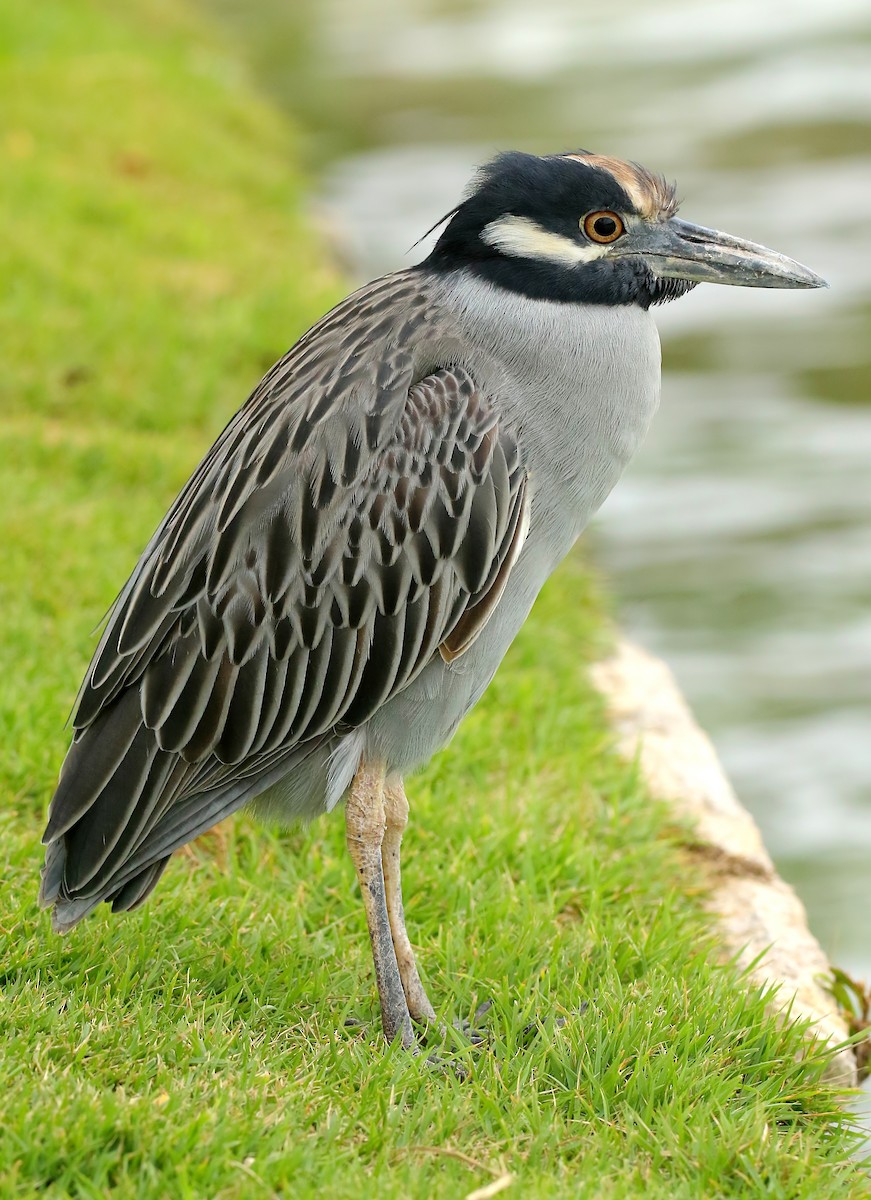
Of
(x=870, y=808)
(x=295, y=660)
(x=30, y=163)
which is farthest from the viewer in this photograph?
(x=30, y=163)

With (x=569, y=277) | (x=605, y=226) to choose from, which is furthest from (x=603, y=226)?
(x=569, y=277)

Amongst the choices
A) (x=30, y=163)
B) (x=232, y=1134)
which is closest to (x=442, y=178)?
(x=30, y=163)

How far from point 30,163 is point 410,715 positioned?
357 inches

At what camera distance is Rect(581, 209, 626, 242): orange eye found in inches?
178

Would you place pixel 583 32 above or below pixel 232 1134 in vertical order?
above

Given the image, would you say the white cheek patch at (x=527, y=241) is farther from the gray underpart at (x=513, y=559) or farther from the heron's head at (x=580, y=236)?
the gray underpart at (x=513, y=559)

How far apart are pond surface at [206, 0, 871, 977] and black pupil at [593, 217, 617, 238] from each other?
9.28 feet

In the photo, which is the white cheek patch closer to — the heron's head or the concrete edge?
the heron's head

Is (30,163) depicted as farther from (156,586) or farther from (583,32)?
(583,32)

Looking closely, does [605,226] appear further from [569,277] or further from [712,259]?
[712,259]

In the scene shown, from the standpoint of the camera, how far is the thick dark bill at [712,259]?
4602 mm

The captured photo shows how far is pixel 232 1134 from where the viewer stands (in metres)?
3.52

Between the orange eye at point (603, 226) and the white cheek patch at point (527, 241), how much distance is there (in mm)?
55

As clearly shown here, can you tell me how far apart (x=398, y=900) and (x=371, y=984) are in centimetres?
24
